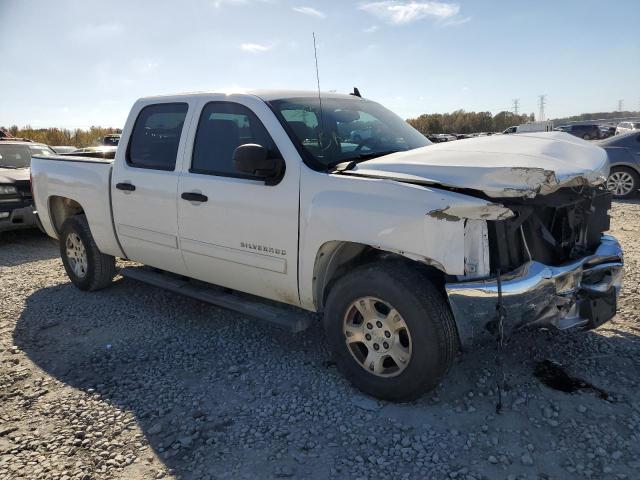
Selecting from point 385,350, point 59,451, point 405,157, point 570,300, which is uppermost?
point 405,157

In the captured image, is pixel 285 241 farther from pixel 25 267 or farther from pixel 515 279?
pixel 25 267

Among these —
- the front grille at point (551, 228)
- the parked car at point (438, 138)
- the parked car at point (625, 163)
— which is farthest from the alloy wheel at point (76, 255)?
the parked car at point (625, 163)

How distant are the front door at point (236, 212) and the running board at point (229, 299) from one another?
0.11m

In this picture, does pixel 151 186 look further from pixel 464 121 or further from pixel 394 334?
pixel 464 121

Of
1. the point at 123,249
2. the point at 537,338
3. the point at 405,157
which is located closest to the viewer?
the point at 405,157

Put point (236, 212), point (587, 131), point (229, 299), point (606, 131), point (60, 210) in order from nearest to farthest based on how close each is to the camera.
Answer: point (236, 212) → point (229, 299) → point (60, 210) → point (606, 131) → point (587, 131)

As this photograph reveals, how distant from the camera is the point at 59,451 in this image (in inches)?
115

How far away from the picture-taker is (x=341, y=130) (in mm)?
3900

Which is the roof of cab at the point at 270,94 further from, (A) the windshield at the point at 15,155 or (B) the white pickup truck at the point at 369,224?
(A) the windshield at the point at 15,155

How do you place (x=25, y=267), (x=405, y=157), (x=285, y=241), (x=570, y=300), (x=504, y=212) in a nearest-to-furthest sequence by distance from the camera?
(x=504, y=212)
(x=570, y=300)
(x=405, y=157)
(x=285, y=241)
(x=25, y=267)

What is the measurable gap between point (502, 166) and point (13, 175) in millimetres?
8136

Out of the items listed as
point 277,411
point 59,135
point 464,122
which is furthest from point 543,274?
point 464,122

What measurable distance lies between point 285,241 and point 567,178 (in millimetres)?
1760

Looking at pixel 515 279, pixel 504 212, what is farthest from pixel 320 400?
pixel 504 212
